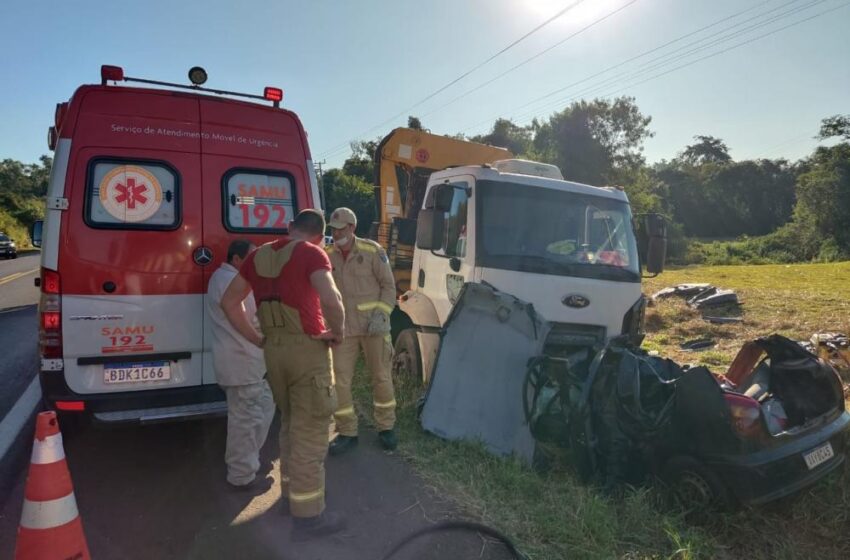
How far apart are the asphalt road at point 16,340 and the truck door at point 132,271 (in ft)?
7.44

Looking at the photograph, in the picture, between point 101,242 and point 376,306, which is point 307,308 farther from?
point 101,242

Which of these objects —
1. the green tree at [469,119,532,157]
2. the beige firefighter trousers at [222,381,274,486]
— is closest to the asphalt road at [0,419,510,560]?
the beige firefighter trousers at [222,381,274,486]

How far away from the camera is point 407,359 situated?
5.96 meters

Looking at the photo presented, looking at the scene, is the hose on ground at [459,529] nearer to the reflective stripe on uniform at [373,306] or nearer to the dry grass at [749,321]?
the reflective stripe on uniform at [373,306]

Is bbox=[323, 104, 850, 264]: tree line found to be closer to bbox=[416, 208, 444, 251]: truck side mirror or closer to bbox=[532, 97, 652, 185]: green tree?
bbox=[532, 97, 652, 185]: green tree

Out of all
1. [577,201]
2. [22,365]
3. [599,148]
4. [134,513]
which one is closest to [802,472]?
[577,201]

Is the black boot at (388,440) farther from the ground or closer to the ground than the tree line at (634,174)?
closer to the ground

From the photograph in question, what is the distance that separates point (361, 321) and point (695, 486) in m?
2.63

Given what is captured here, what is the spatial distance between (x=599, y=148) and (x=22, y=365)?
35.6m

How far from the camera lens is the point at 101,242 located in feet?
13.2

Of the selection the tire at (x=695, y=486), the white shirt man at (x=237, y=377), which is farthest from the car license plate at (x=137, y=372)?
the tire at (x=695, y=486)

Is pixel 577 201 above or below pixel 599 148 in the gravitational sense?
below

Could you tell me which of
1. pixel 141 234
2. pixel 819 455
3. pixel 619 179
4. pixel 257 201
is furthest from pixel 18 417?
pixel 619 179

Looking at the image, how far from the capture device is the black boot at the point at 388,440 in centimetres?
454
